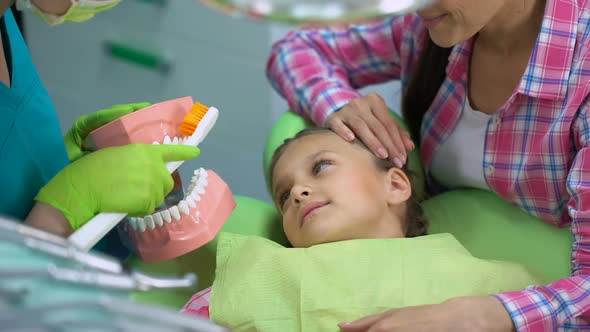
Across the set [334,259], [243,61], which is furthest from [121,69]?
[334,259]

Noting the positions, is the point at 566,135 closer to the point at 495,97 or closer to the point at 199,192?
the point at 495,97

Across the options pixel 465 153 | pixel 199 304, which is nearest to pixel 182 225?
pixel 199 304

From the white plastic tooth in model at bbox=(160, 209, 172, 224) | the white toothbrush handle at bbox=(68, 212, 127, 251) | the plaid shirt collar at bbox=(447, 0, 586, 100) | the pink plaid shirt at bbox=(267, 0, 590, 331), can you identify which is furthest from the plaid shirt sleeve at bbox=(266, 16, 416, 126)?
the white toothbrush handle at bbox=(68, 212, 127, 251)

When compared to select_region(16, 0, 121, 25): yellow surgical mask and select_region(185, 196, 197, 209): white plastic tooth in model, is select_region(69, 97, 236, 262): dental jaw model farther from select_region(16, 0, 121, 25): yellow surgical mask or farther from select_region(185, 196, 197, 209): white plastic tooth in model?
select_region(16, 0, 121, 25): yellow surgical mask

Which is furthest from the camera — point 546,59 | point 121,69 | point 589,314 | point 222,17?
point 121,69

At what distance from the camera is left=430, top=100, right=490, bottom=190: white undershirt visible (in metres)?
1.36

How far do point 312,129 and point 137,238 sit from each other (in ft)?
1.20

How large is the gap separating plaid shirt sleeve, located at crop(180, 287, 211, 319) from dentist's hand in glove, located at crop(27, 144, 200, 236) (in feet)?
0.68

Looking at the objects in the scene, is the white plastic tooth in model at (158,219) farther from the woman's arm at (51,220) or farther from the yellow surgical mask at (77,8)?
the yellow surgical mask at (77,8)

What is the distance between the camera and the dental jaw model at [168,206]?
1150mm

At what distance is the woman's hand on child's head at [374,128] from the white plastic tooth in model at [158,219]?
1.15 feet

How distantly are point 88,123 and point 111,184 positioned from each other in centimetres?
30

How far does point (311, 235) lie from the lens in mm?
1235

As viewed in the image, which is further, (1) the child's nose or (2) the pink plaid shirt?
(1) the child's nose
